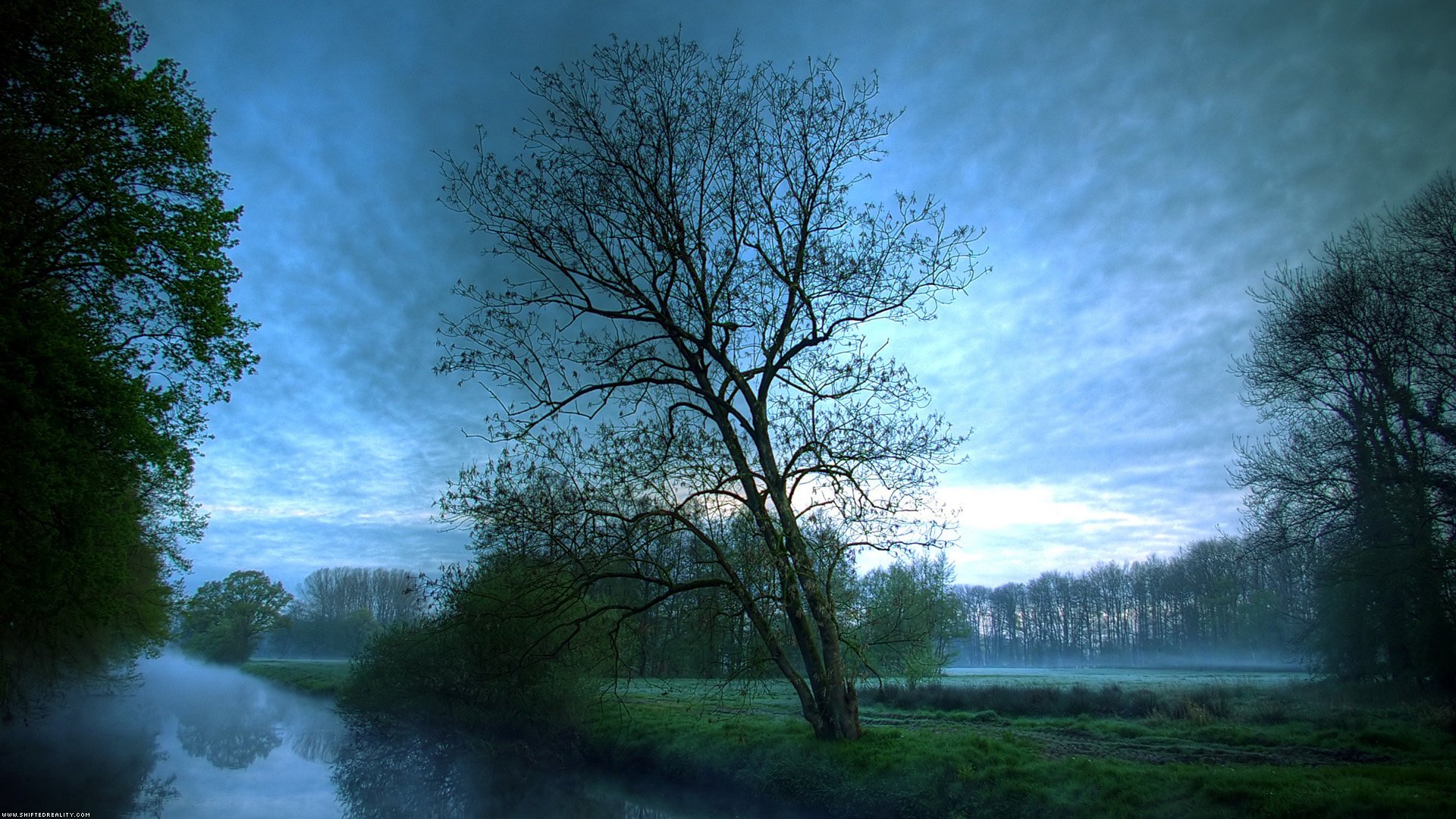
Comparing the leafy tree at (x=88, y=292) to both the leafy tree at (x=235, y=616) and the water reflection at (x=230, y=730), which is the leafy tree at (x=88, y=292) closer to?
the water reflection at (x=230, y=730)

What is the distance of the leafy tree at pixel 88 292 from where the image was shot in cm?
966

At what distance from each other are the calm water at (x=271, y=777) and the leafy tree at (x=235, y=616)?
118 feet

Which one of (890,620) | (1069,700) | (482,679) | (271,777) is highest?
(890,620)

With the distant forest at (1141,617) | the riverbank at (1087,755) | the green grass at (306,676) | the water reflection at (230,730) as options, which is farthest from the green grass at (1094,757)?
A: the green grass at (306,676)

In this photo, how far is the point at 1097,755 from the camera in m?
13.2

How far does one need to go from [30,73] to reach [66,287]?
11.7 ft

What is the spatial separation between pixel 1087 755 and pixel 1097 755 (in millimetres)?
324

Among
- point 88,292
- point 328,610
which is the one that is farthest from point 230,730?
point 328,610

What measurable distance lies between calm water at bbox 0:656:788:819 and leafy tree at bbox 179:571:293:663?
36081 millimetres

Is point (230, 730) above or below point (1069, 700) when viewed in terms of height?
below

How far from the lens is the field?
834cm

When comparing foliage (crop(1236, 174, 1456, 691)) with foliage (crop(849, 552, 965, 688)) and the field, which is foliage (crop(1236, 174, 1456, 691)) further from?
foliage (crop(849, 552, 965, 688))

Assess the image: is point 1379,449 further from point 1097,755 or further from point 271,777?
point 271,777

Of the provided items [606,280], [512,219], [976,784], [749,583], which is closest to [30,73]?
[512,219]
